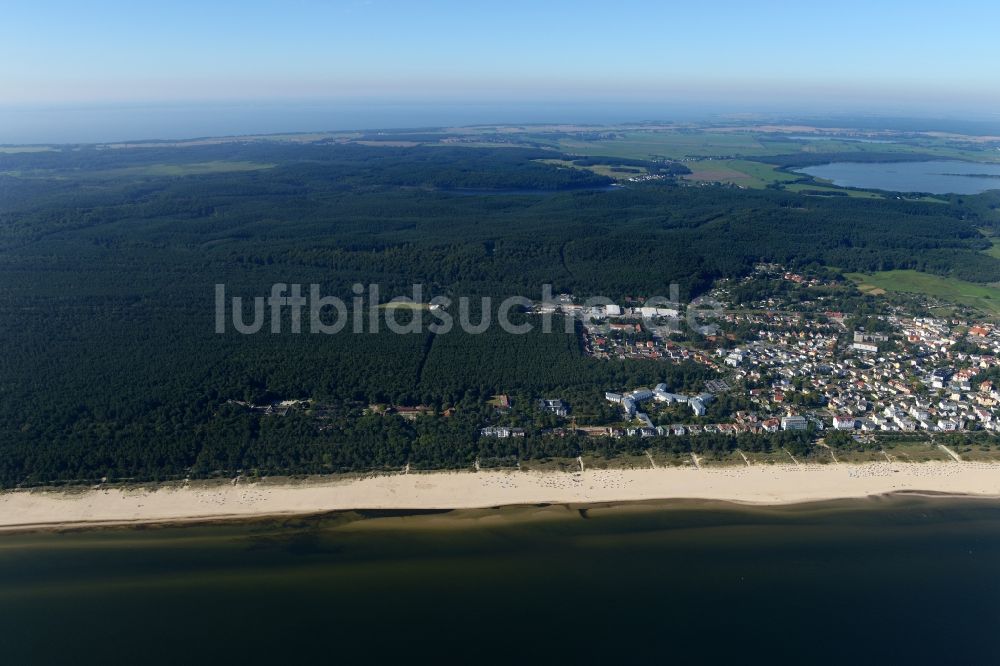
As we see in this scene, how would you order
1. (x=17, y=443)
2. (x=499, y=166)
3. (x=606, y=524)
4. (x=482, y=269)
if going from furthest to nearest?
(x=499, y=166) < (x=482, y=269) < (x=17, y=443) < (x=606, y=524)

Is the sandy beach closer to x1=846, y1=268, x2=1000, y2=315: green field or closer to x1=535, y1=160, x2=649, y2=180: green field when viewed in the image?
x1=846, y1=268, x2=1000, y2=315: green field

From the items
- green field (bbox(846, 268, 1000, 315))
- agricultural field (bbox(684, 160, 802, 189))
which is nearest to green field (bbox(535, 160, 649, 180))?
agricultural field (bbox(684, 160, 802, 189))

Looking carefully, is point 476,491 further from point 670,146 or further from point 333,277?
point 670,146

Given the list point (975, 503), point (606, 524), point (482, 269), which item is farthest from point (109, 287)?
point (975, 503)

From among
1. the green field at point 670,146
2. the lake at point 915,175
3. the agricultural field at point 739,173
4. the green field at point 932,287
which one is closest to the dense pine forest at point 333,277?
the green field at point 932,287

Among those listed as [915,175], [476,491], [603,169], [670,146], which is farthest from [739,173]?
[476,491]

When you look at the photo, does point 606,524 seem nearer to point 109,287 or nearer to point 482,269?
point 482,269

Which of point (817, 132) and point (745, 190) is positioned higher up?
point (817, 132)

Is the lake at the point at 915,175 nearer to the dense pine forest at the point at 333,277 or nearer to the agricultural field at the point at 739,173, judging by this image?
the agricultural field at the point at 739,173
